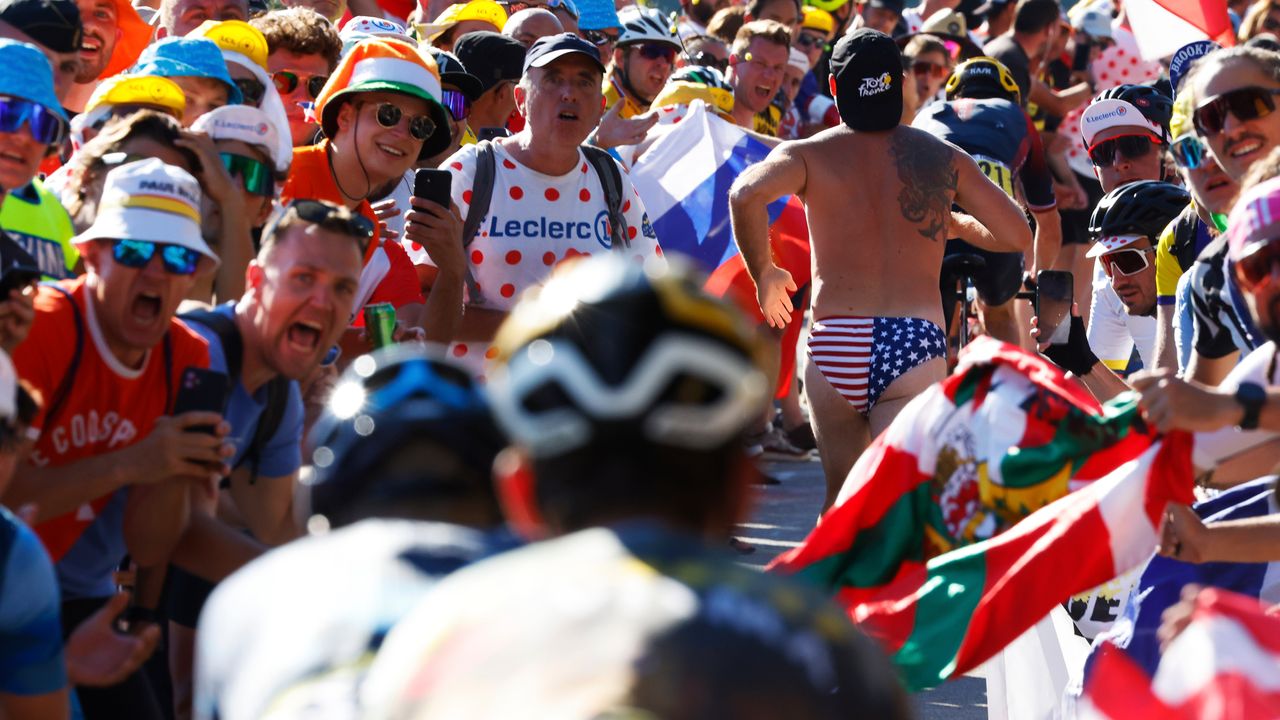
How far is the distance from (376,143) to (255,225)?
2.34 ft

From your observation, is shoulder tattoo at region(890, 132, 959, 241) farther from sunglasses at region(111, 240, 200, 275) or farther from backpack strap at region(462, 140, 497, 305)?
sunglasses at region(111, 240, 200, 275)

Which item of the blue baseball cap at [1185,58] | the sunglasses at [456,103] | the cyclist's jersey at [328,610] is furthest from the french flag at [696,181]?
the cyclist's jersey at [328,610]

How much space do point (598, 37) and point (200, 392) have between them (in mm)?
6870

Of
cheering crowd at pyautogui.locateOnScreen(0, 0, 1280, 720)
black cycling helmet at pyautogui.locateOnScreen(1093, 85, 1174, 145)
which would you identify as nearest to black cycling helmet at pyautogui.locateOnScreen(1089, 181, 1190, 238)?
cheering crowd at pyautogui.locateOnScreen(0, 0, 1280, 720)

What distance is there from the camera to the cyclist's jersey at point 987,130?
870 cm

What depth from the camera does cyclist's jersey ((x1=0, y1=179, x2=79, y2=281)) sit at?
4477mm

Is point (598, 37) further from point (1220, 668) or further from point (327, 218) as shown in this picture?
point (1220, 668)

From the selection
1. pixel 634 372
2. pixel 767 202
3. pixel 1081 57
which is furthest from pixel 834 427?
pixel 1081 57

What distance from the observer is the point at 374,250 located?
563 cm

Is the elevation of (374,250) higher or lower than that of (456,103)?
lower

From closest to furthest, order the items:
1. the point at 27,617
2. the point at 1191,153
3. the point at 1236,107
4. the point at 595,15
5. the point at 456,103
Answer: the point at 27,617
the point at 1236,107
the point at 1191,153
the point at 456,103
the point at 595,15

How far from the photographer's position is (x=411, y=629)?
167cm

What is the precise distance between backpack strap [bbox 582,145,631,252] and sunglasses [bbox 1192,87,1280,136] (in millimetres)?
2115

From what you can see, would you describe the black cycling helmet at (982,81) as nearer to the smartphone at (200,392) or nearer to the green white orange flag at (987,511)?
the green white orange flag at (987,511)
